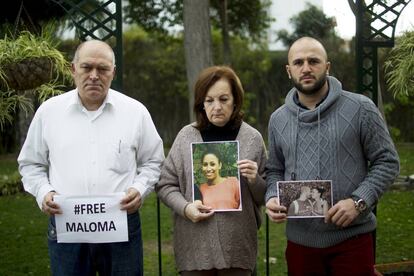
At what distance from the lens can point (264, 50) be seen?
58.4ft

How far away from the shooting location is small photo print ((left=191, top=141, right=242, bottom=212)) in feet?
10.4

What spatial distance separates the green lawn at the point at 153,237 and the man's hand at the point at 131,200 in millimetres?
3117

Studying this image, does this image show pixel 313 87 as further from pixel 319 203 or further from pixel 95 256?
pixel 95 256

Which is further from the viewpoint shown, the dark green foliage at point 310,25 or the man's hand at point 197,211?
the dark green foliage at point 310,25

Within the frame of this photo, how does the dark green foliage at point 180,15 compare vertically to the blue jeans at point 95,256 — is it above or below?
above

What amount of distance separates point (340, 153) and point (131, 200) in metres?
1.05

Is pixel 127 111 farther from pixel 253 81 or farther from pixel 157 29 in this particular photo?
pixel 253 81

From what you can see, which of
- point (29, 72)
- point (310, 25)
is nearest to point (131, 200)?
point (29, 72)

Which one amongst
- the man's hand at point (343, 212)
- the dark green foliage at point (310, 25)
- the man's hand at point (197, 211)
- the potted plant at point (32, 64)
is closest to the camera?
the man's hand at point (343, 212)

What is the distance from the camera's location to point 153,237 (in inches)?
300

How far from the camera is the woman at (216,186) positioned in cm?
317

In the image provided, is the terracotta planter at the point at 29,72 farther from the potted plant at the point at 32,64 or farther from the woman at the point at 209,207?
the woman at the point at 209,207

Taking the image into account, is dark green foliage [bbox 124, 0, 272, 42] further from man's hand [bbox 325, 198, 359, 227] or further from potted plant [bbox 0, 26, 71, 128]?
man's hand [bbox 325, 198, 359, 227]

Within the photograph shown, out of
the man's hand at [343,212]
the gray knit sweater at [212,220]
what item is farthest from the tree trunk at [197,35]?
the man's hand at [343,212]
